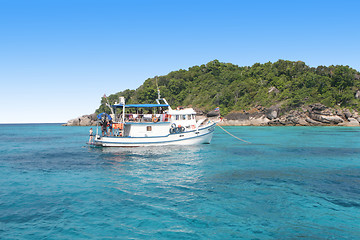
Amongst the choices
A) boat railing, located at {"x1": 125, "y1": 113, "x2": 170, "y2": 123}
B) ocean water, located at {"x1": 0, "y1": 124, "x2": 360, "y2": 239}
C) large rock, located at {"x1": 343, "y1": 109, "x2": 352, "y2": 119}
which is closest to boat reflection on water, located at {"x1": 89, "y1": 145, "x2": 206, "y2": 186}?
ocean water, located at {"x1": 0, "y1": 124, "x2": 360, "y2": 239}

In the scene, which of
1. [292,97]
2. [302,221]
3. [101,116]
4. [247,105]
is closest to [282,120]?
[292,97]

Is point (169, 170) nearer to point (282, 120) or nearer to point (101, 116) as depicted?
point (101, 116)

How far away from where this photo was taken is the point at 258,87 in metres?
120

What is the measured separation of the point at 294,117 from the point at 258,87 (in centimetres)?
2989

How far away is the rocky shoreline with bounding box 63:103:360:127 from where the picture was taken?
88.5 metres

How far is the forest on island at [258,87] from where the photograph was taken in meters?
A: 97.2

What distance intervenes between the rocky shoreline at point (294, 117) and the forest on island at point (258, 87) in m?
2.95

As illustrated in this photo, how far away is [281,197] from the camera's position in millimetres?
12570

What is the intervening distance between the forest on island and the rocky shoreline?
295 centimetres

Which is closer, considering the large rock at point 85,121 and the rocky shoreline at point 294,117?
the rocky shoreline at point 294,117

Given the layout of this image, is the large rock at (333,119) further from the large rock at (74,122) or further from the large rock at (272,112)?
the large rock at (74,122)

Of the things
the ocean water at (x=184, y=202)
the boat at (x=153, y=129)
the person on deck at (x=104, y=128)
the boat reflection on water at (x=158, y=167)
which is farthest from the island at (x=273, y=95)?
the ocean water at (x=184, y=202)

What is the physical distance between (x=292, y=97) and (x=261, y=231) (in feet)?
340

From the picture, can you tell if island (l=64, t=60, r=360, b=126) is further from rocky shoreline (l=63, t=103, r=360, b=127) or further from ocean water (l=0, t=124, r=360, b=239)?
ocean water (l=0, t=124, r=360, b=239)
